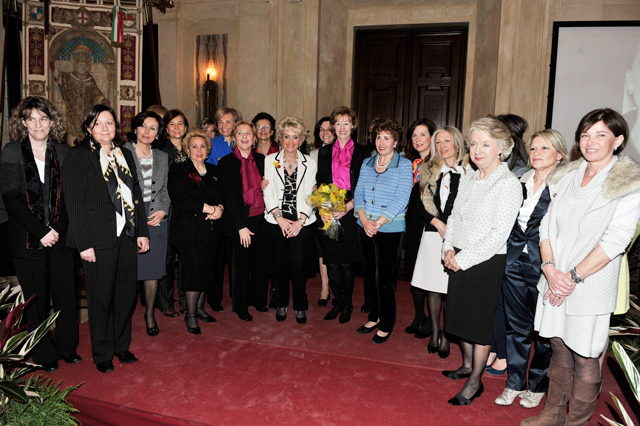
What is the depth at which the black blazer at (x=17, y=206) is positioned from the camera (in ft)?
9.33

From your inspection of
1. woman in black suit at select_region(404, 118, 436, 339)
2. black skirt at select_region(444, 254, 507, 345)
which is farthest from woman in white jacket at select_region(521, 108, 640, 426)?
woman in black suit at select_region(404, 118, 436, 339)

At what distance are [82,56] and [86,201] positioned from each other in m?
4.45

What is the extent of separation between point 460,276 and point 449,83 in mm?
5752

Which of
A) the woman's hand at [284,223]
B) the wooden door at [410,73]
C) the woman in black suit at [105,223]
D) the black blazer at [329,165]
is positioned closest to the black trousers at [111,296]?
the woman in black suit at [105,223]

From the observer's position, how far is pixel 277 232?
3979 millimetres

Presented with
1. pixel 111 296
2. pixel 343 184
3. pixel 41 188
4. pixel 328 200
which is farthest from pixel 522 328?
pixel 41 188

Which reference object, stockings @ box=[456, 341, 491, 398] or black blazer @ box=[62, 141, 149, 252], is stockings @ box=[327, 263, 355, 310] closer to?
stockings @ box=[456, 341, 491, 398]

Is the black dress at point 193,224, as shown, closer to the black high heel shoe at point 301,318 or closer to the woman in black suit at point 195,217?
the woman in black suit at point 195,217

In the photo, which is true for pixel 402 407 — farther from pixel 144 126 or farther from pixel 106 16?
pixel 106 16

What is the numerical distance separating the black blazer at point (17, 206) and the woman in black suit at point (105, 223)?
200mm

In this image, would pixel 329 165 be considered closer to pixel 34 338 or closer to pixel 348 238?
pixel 348 238

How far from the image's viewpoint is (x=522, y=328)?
108 inches

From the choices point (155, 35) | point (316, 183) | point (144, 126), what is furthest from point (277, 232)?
point (155, 35)

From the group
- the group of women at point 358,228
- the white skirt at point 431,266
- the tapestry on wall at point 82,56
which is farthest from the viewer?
the tapestry on wall at point 82,56
